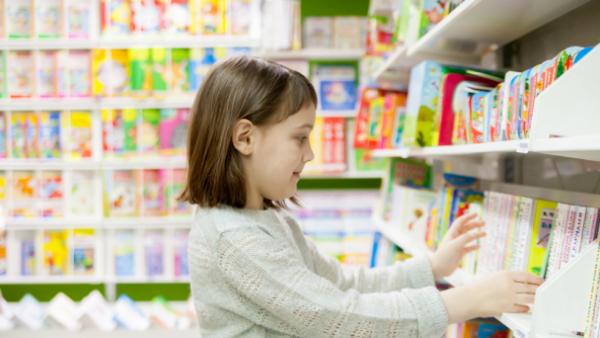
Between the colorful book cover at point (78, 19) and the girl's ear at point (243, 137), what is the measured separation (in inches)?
110

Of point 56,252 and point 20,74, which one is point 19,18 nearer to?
point 20,74

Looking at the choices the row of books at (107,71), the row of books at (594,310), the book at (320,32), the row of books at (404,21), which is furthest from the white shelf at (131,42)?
the row of books at (594,310)

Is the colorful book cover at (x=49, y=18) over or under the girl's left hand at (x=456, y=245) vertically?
over

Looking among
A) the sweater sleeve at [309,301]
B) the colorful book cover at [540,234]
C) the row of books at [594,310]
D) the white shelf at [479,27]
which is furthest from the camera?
the white shelf at [479,27]

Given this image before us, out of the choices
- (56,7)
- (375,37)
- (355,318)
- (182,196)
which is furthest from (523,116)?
(56,7)

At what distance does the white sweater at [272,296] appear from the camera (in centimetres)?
116

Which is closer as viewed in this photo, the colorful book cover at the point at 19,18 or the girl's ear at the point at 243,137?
the girl's ear at the point at 243,137

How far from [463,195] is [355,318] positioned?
0.79m

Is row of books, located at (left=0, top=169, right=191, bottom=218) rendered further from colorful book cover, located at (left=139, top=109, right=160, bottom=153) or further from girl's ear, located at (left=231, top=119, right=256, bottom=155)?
girl's ear, located at (left=231, top=119, right=256, bottom=155)

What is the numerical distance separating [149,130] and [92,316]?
49.6 inches

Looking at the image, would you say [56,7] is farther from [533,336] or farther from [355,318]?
[533,336]

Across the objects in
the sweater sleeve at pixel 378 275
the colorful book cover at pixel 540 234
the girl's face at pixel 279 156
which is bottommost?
the sweater sleeve at pixel 378 275

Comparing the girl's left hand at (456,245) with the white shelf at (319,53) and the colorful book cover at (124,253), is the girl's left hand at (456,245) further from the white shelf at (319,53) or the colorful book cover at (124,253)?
the colorful book cover at (124,253)

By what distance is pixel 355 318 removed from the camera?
116 cm
